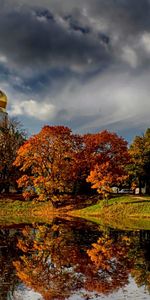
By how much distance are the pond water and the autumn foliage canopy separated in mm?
20661

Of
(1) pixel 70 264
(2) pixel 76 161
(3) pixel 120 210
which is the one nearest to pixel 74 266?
A: (1) pixel 70 264

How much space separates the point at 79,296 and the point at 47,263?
5266mm

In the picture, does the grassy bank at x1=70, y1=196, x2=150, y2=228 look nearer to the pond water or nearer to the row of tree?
the row of tree

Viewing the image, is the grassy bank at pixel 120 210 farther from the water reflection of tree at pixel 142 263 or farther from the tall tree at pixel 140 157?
the water reflection of tree at pixel 142 263

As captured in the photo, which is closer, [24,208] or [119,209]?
[119,209]

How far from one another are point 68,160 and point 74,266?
34332 millimetres

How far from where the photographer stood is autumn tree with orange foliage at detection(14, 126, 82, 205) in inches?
1905

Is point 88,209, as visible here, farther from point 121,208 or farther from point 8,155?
point 8,155

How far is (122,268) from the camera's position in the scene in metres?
16.2

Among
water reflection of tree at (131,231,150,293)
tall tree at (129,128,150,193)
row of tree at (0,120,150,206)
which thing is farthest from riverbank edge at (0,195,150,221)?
water reflection of tree at (131,231,150,293)

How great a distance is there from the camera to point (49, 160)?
162ft

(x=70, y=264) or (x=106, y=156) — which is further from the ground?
(x=106, y=156)

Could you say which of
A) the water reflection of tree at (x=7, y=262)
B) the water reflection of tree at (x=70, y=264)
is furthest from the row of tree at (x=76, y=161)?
the water reflection of tree at (x=70, y=264)

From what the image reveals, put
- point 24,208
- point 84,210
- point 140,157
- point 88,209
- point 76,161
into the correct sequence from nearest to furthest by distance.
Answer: point 84,210 < point 88,209 < point 24,208 < point 76,161 < point 140,157
